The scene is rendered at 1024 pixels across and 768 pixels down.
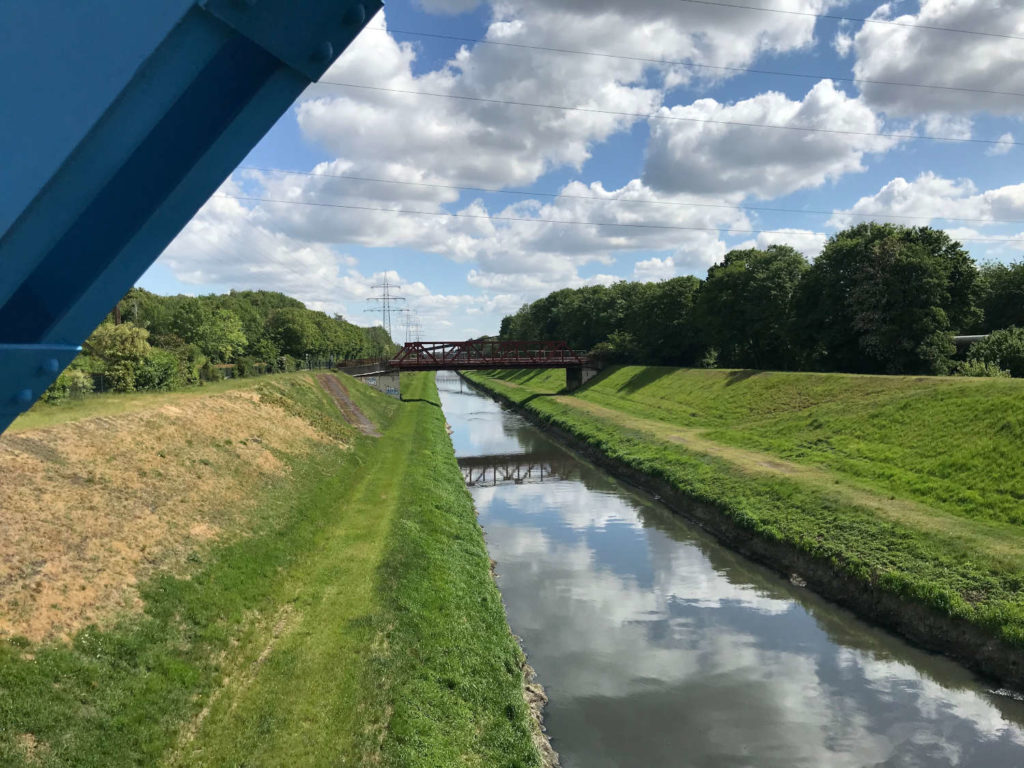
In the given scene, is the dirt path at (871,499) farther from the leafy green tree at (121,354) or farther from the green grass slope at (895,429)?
the leafy green tree at (121,354)

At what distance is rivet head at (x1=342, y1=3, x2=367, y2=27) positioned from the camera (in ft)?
8.86

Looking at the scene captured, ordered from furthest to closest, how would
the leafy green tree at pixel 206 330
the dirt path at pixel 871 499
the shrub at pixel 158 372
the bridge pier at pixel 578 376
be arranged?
1. the bridge pier at pixel 578 376
2. the leafy green tree at pixel 206 330
3. the shrub at pixel 158 372
4. the dirt path at pixel 871 499

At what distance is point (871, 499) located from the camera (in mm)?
20250

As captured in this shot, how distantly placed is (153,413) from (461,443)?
28842 mm

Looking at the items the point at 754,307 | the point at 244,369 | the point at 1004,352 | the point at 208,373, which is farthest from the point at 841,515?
the point at 244,369

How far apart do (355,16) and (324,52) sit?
22cm

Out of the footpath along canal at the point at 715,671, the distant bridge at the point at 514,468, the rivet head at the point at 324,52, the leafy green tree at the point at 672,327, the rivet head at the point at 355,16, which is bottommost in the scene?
the footpath along canal at the point at 715,671

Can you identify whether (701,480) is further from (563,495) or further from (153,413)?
(153,413)

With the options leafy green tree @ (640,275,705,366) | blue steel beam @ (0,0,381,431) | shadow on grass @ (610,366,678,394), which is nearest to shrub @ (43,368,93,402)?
blue steel beam @ (0,0,381,431)

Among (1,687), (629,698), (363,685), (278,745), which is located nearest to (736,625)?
(629,698)

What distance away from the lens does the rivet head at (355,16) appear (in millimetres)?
2701

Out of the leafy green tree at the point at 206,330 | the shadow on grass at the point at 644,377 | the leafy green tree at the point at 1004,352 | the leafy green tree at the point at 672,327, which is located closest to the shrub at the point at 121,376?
the leafy green tree at the point at 206,330

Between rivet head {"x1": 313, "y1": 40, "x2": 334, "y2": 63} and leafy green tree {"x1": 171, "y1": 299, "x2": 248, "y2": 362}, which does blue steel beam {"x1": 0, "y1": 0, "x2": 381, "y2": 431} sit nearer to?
rivet head {"x1": 313, "y1": 40, "x2": 334, "y2": 63}

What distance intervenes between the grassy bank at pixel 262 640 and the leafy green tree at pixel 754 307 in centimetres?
4218
